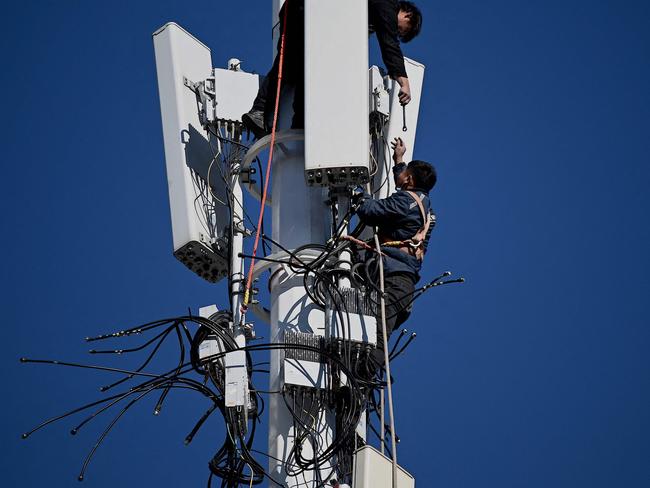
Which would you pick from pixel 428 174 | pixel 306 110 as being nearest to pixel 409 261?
pixel 428 174

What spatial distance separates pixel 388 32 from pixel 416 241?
145 centimetres

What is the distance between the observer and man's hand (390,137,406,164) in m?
8.83

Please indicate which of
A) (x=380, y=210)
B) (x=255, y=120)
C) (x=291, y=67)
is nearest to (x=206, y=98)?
(x=255, y=120)

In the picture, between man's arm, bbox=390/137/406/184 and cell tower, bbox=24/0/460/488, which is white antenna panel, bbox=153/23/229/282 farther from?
man's arm, bbox=390/137/406/184

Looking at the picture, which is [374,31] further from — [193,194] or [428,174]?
[193,194]

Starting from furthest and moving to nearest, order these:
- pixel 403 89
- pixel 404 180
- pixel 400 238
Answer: pixel 404 180
pixel 403 89
pixel 400 238

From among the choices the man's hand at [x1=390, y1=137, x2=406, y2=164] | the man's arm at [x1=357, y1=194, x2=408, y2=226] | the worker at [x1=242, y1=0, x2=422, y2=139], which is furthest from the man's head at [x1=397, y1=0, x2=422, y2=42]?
the man's arm at [x1=357, y1=194, x2=408, y2=226]

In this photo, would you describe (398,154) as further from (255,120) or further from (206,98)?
(206,98)

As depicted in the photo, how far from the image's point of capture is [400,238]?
8.09 metres

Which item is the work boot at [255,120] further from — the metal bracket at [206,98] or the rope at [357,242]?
the rope at [357,242]

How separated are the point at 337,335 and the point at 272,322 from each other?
0.61 m

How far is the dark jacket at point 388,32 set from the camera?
8352mm

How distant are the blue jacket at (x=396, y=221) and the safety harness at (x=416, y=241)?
0.02m

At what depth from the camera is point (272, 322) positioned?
25.4ft
